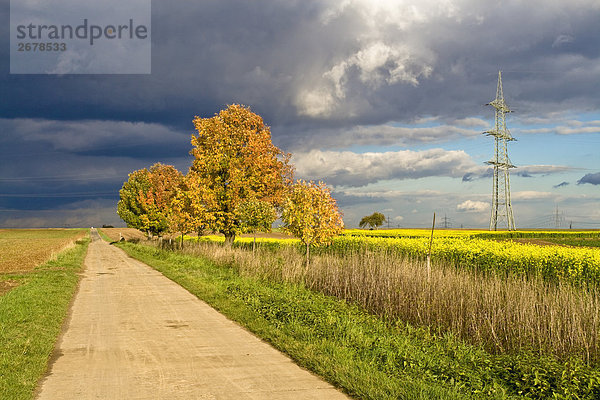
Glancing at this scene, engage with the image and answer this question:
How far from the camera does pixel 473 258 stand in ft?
58.6

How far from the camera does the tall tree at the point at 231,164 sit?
32.6 metres

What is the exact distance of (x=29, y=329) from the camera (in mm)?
9852

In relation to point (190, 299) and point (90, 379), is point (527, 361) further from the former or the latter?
point (190, 299)

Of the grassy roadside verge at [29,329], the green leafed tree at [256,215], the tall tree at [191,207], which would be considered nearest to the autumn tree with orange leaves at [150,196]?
the tall tree at [191,207]

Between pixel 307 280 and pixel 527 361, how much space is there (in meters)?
10.2

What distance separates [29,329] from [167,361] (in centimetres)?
430

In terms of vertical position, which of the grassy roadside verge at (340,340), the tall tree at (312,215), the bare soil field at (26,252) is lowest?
the bare soil field at (26,252)

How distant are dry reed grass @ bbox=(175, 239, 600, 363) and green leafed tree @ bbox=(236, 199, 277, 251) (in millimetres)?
14401

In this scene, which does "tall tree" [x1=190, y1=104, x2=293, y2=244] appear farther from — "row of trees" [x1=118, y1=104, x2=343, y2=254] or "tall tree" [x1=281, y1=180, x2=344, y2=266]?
"tall tree" [x1=281, y1=180, x2=344, y2=266]

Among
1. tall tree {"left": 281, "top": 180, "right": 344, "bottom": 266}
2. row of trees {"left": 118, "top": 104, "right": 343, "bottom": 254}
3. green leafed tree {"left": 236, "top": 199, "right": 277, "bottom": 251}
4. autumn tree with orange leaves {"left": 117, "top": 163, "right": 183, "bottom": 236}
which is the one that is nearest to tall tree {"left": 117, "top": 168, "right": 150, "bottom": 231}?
autumn tree with orange leaves {"left": 117, "top": 163, "right": 183, "bottom": 236}

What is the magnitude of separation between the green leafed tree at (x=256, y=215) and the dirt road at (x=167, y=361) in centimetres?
1771

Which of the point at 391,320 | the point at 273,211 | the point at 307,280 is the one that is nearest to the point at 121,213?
the point at 273,211

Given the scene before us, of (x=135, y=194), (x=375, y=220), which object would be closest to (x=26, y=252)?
(x=135, y=194)

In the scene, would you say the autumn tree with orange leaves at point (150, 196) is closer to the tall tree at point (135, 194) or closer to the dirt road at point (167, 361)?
the tall tree at point (135, 194)
